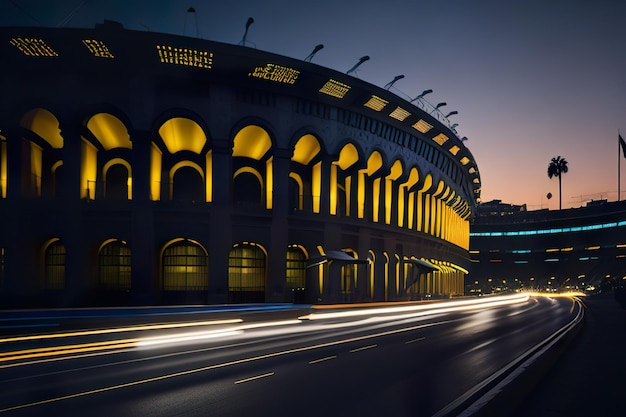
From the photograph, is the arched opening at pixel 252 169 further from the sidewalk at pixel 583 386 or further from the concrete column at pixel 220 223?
the sidewalk at pixel 583 386

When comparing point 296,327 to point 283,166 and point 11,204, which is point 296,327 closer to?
point 283,166

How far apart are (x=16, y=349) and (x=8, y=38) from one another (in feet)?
75.4

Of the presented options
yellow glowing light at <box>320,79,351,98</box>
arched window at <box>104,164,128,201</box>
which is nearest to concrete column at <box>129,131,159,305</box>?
arched window at <box>104,164,128,201</box>

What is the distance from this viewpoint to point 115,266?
3422cm

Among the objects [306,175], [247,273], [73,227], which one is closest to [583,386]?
[247,273]

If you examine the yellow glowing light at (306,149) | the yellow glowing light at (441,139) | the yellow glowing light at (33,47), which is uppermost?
the yellow glowing light at (33,47)

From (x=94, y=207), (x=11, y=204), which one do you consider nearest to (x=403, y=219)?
(x=94, y=207)

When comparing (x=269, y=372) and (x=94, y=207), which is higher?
(x=94, y=207)

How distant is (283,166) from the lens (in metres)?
36.2

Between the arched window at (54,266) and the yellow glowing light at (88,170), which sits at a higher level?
the yellow glowing light at (88,170)

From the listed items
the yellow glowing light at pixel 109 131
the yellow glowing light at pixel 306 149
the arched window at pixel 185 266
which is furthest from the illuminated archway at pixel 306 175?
the yellow glowing light at pixel 109 131

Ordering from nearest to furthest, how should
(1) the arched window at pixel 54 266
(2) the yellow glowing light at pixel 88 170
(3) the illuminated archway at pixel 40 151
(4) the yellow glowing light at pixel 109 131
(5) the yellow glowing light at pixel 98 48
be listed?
1. (5) the yellow glowing light at pixel 98 48
2. (3) the illuminated archway at pixel 40 151
3. (2) the yellow glowing light at pixel 88 170
4. (4) the yellow glowing light at pixel 109 131
5. (1) the arched window at pixel 54 266

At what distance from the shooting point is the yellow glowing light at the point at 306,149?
39362 mm

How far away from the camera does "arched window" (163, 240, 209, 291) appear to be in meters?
35.1
